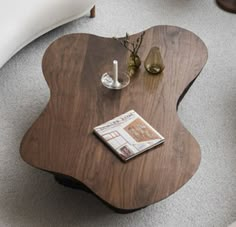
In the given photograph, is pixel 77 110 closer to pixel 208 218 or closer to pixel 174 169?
pixel 174 169

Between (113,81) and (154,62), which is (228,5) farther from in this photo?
(113,81)

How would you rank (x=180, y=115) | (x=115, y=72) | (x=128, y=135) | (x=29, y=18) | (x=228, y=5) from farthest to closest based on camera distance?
1. (x=228, y=5)
2. (x=29, y=18)
3. (x=180, y=115)
4. (x=115, y=72)
5. (x=128, y=135)

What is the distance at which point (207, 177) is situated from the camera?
194 centimetres

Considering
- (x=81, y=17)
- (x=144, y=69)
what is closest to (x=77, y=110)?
(x=144, y=69)

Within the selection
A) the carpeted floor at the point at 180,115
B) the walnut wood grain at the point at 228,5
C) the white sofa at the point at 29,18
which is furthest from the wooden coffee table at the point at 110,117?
the walnut wood grain at the point at 228,5

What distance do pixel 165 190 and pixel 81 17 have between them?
1737mm

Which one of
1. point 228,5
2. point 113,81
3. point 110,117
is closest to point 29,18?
point 113,81

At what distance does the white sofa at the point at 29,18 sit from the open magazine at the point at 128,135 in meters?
0.90

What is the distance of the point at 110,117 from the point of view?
172 cm

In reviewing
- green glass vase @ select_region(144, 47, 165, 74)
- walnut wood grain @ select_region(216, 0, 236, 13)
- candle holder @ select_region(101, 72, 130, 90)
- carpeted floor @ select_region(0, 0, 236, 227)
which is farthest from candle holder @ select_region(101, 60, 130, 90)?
walnut wood grain @ select_region(216, 0, 236, 13)

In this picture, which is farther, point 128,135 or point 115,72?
point 115,72

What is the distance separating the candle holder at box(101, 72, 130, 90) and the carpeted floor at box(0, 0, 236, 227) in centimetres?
50

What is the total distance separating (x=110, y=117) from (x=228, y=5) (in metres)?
1.72

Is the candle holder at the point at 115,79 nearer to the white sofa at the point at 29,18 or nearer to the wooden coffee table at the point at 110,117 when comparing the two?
the wooden coffee table at the point at 110,117
